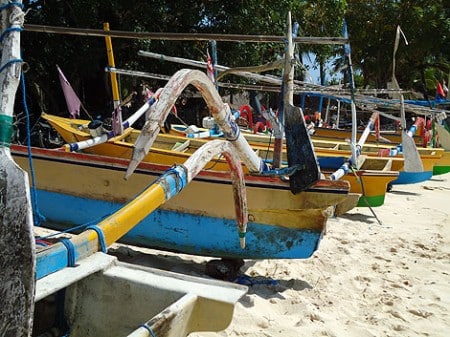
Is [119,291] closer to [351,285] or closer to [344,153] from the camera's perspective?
[351,285]

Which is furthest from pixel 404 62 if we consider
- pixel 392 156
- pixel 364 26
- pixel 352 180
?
pixel 352 180

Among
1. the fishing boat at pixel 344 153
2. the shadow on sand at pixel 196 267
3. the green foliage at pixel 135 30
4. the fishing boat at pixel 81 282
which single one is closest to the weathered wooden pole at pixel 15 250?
the fishing boat at pixel 81 282

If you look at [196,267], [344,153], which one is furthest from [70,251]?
[344,153]

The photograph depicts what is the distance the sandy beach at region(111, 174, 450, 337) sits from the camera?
11.4 ft

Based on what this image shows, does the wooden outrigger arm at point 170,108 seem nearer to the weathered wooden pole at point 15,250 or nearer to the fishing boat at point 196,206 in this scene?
the fishing boat at point 196,206

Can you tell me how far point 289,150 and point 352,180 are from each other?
160 inches

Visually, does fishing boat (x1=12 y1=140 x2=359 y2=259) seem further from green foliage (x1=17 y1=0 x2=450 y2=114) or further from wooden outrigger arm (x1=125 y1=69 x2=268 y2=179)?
green foliage (x1=17 y1=0 x2=450 y2=114)

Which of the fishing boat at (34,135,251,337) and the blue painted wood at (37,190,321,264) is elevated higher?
the fishing boat at (34,135,251,337)

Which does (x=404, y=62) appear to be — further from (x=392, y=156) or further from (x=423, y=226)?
(x=423, y=226)

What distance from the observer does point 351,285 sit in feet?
14.3

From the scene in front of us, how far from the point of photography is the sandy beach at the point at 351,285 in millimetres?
3480

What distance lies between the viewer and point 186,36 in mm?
3436

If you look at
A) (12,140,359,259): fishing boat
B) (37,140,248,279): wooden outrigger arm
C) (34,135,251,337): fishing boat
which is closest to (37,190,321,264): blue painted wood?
(12,140,359,259): fishing boat

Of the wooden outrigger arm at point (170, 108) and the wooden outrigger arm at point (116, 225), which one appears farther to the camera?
the wooden outrigger arm at point (170, 108)
